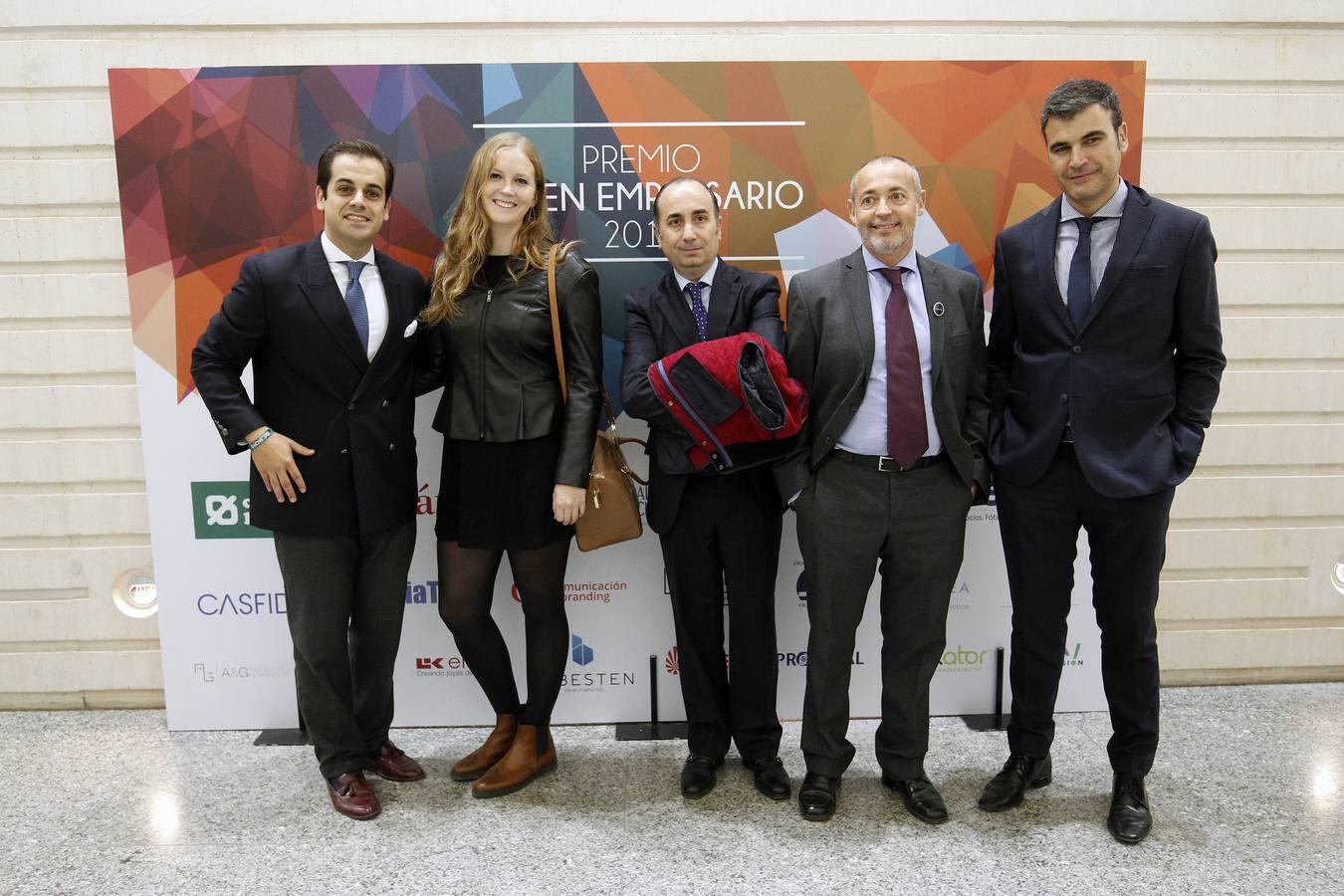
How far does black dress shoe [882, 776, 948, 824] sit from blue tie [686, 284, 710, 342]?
59.8 inches

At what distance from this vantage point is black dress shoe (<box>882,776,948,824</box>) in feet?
8.85

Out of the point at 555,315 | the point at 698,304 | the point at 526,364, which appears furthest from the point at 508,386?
the point at 698,304

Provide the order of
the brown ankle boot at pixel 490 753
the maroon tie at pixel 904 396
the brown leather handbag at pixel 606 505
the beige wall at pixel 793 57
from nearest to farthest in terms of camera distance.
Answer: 1. the maroon tie at pixel 904 396
2. the brown leather handbag at pixel 606 505
3. the brown ankle boot at pixel 490 753
4. the beige wall at pixel 793 57

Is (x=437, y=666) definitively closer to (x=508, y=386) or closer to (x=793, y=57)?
(x=508, y=386)

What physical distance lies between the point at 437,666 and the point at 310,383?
1243 millimetres

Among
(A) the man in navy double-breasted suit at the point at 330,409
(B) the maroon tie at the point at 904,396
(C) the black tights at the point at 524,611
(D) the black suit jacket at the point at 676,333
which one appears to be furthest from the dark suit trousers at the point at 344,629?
(B) the maroon tie at the point at 904,396

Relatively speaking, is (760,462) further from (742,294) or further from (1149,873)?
(1149,873)

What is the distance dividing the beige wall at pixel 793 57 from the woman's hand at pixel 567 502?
1624 millimetres

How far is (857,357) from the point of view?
2557 mm

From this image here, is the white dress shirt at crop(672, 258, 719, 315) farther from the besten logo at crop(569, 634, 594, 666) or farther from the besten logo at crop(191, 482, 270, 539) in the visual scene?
the besten logo at crop(191, 482, 270, 539)

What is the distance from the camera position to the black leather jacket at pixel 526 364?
2688 millimetres

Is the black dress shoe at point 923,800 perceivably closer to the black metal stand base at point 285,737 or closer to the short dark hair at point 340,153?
the black metal stand base at point 285,737

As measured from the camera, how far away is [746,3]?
10.7 feet

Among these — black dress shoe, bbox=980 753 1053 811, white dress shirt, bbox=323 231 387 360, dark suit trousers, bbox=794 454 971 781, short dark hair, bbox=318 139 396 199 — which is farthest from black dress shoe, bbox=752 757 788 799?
short dark hair, bbox=318 139 396 199
